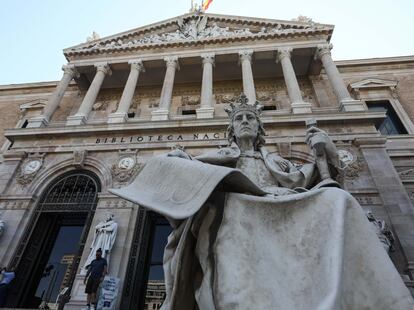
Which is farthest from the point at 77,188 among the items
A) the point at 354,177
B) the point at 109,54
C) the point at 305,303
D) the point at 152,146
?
the point at 305,303

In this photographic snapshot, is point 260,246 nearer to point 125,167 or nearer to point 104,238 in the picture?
point 104,238

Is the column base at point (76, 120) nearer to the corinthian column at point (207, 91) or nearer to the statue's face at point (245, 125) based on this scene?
the corinthian column at point (207, 91)

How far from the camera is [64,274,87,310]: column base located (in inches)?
281

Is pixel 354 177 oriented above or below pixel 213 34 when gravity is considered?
below

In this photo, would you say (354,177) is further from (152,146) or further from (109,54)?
(109,54)

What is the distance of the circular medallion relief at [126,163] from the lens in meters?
10.4

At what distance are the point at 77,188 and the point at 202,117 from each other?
18.3ft

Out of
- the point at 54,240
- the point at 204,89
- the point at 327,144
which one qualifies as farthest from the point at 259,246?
the point at 204,89

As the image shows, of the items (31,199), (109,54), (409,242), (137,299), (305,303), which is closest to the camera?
(305,303)

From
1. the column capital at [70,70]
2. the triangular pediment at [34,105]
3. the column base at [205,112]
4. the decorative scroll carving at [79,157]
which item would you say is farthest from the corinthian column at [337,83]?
the triangular pediment at [34,105]

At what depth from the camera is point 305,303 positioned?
157cm

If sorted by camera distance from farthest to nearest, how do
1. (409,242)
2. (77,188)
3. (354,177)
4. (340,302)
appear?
(77,188), (354,177), (409,242), (340,302)

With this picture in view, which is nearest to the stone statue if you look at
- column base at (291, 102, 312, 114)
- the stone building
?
the stone building

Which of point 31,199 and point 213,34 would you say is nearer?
point 31,199
